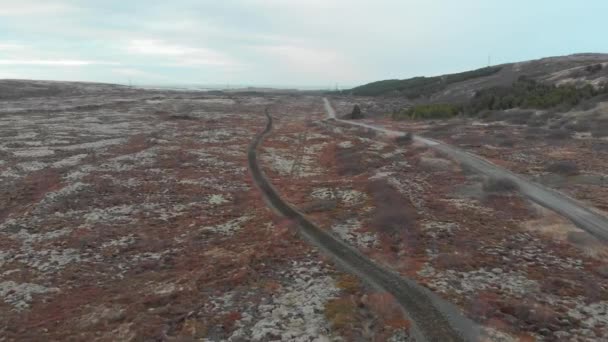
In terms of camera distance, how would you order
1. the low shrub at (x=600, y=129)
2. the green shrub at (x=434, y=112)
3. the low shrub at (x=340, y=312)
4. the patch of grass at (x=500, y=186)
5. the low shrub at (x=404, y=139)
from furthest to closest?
1. the green shrub at (x=434, y=112)
2. the low shrub at (x=404, y=139)
3. the low shrub at (x=600, y=129)
4. the patch of grass at (x=500, y=186)
5. the low shrub at (x=340, y=312)

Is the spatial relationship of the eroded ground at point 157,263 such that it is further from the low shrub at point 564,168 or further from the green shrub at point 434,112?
the green shrub at point 434,112

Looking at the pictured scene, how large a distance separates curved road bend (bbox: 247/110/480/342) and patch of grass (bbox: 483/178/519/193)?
1819 cm

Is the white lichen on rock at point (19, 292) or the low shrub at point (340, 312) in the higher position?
the low shrub at point (340, 312)

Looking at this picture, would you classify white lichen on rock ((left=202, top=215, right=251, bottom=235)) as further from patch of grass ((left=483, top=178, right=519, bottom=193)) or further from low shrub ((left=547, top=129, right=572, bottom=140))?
low shrub ((left=547, top=129, right=572, bottom=140))

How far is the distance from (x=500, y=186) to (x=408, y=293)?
2313 cm

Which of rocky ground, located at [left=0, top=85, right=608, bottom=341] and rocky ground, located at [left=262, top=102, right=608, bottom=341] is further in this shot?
rocky ground, located at [left=262, top=102, right=608, bottom=341]

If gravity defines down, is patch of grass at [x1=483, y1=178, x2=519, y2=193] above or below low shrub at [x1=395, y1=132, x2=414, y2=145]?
below

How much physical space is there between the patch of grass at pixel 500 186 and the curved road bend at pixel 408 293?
59.7 ft

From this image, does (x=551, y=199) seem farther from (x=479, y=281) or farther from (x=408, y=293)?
(x=408, y=293)

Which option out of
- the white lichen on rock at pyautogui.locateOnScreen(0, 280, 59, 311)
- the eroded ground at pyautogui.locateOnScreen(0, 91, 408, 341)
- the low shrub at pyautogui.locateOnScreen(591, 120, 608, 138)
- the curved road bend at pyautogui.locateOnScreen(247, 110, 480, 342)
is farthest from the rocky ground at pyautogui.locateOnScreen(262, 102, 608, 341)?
the low shrub at pyautogui.locateOnScreen(591, 120, 608, 138)

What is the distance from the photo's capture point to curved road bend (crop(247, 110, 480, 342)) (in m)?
19.1

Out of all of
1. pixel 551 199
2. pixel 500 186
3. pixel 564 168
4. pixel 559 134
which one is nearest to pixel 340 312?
pixel 551 199

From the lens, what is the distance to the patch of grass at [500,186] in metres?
A: 40.6

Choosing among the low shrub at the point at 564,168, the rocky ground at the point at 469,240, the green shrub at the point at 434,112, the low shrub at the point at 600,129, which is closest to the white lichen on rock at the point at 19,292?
the rocky ground at the point at 469,240
